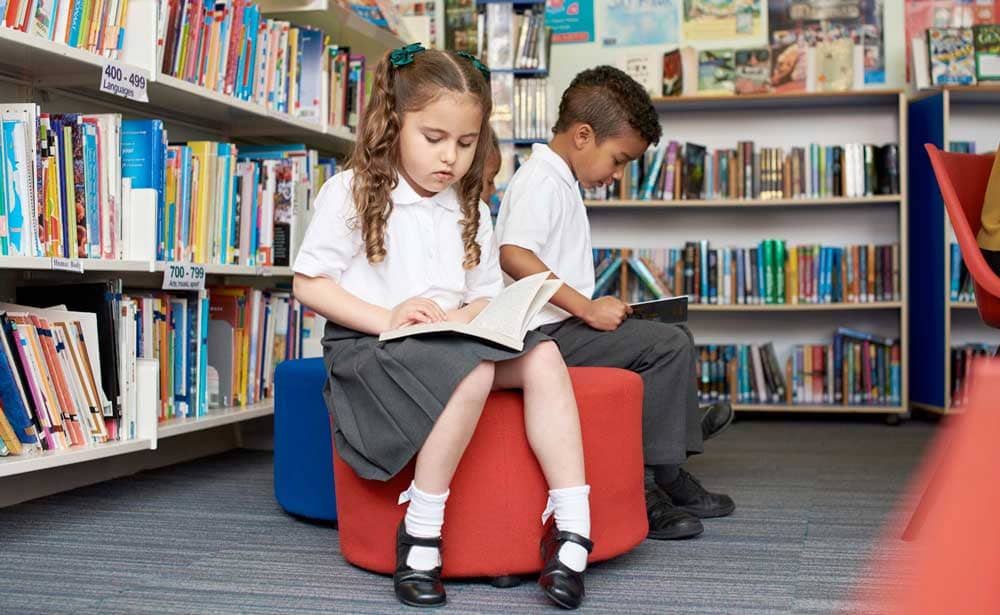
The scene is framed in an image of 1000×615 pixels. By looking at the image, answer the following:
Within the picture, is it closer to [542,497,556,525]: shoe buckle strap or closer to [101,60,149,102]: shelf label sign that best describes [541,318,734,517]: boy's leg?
[542,497,556,525]: shoe buckle strap

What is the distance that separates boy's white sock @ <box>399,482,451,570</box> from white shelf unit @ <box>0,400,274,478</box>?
81cm

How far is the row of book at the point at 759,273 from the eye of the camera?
4.20 metres

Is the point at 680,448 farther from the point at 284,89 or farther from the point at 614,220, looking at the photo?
the point at 614,220

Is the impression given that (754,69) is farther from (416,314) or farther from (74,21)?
(416,314)

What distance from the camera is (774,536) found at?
2.09 meters

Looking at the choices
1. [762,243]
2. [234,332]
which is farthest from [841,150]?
[234,332]

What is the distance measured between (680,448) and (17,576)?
1251 mm

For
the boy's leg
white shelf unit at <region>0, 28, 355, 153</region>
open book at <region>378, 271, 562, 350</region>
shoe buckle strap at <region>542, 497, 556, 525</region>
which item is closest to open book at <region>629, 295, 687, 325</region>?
the boy's leg

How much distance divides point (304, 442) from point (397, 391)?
61 cm

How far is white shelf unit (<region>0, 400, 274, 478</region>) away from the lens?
196cm

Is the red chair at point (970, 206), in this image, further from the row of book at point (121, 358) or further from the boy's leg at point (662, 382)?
the row of book at point (121, 358)

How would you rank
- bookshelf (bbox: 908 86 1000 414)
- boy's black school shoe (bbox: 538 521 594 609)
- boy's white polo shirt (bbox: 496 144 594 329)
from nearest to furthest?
boy's black school shoe (bbox: 538 521 594 609), boy's white polo shirt (bbox: 496 144 594 329), bookshelf (bbox: 908 86 1000 414)

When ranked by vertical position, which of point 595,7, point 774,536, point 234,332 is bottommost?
point 774,536

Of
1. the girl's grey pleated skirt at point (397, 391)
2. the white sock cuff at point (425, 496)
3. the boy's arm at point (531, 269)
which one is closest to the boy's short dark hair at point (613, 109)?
the boy's arm at point (531, 269)
